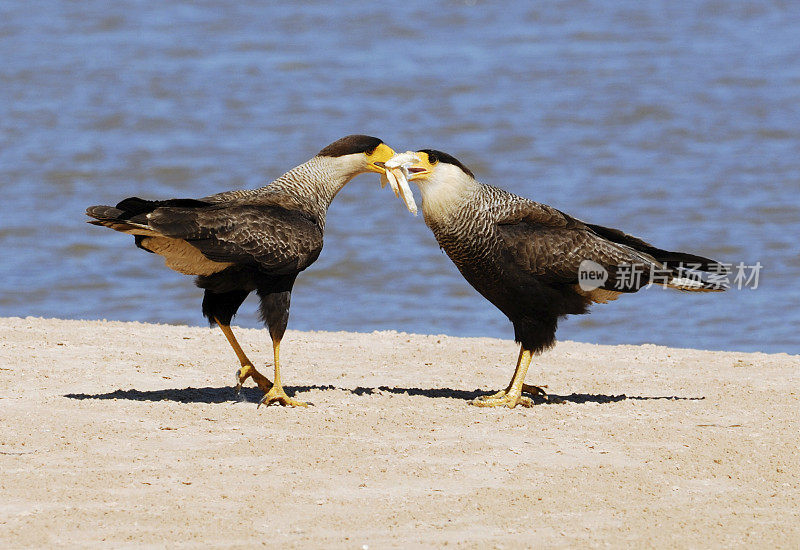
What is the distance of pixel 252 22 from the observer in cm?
3359

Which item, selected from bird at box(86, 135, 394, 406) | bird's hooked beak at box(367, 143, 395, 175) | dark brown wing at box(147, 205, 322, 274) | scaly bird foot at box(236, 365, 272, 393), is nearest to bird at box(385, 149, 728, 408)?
bird's hooked beak at box(367, 143, 395, 175)

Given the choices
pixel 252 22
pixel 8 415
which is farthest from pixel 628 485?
pixel 252 22

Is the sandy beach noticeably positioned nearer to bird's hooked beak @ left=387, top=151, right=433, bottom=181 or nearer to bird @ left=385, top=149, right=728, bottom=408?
bird @ left=385, top=149, right=728, bottom=408

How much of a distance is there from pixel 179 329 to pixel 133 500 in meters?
4.84

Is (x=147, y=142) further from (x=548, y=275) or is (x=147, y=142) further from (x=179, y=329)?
(x=548, y=275)

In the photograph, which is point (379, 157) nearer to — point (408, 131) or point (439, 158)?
point (439, 158)

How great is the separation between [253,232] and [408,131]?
14041 mm

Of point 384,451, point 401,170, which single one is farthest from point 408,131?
point 384,451

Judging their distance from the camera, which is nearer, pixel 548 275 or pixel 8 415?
pixel 8 415

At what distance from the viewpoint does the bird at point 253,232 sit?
23.8 feet

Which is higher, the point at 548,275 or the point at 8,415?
the point at 548,275

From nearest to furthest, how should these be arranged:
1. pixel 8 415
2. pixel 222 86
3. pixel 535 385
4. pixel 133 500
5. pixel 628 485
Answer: pixel 133 500, pixel 628 485, pixel 8 415, pixel 535 385, pixel 222 86

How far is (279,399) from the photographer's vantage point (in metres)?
7.75

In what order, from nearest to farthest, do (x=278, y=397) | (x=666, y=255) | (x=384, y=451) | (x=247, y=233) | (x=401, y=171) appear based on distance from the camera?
(x=384, y=451)
(x=247, y=233)
(x=278, y=397)
(x=401, y=171)
(x=666, y=255)
